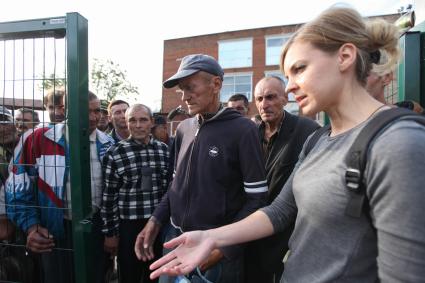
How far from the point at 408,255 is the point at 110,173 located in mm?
2492

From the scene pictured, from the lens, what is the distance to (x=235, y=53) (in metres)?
29.1

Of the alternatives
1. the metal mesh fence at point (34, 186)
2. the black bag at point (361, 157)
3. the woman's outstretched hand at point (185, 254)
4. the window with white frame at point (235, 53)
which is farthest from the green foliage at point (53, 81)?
the window with white frame at point (235, 53)

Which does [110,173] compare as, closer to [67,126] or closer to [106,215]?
[106,215]

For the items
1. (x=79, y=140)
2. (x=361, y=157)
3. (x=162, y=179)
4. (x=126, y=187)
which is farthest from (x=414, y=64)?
(x=126, y=187)

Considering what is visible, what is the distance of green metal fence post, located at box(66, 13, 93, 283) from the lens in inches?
82.9

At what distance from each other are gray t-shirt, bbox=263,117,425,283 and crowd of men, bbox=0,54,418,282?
28.8 inches

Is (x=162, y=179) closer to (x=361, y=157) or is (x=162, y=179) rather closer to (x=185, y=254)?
(x=185, y=254)

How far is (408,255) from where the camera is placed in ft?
2.84

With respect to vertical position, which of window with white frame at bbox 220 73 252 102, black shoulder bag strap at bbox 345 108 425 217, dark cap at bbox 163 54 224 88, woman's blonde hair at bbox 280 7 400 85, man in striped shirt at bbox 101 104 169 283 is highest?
window with white frame at bbox 220 73 252 102

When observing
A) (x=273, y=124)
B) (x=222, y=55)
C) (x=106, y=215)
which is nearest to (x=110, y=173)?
(x=106, y=215)

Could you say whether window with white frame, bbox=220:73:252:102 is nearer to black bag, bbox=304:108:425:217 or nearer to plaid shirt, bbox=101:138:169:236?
plaid shirt, bbox=101:138:169:236

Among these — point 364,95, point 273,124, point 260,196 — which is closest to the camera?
point 364,95

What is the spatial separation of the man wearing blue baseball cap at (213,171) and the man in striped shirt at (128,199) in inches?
26.8

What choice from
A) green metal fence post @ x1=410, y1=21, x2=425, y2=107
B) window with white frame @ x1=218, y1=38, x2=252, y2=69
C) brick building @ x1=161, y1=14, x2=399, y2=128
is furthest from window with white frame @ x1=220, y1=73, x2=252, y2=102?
green metal fence post @ x1=410, y1=21, x2=425, y2=107
